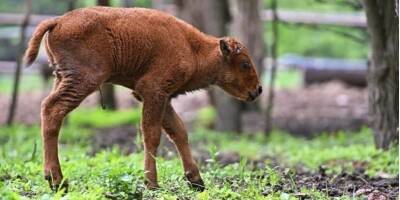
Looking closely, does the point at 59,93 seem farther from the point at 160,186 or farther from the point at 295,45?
the point at 295,45

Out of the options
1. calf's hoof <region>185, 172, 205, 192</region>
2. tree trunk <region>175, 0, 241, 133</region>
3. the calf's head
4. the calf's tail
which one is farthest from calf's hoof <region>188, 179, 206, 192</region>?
tree trunk <region>175, 0, 241, 133</region>

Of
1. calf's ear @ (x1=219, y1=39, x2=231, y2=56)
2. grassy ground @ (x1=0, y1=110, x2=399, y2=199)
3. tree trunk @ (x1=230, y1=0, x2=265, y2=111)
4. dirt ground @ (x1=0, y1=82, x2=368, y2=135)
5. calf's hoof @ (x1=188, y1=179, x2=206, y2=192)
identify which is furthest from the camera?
tree trunk @ (x1=230, y1=0, x2=265, y2=111)

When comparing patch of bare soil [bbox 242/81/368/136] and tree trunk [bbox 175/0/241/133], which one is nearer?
tree trunk [bbox 175/0/241/133]

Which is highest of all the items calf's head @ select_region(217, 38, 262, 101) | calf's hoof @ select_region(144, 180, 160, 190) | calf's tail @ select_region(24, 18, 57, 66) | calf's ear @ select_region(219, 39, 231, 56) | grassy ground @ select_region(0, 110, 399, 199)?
calf's tail @ select_region(24, 18, 57, 66)

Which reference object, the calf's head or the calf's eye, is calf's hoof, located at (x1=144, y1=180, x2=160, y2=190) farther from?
the calf's eye

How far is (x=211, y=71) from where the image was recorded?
7.26m

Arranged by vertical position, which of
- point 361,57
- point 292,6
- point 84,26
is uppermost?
point 84,26

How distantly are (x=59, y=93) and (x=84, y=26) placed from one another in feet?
1.75

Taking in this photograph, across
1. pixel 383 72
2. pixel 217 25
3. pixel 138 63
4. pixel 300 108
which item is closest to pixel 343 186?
pixel 138 63

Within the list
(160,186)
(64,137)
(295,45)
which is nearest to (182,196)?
(160,186)

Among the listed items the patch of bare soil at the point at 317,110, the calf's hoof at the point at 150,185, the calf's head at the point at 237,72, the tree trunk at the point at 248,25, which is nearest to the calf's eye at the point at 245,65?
the calf's head at the point at 237,72

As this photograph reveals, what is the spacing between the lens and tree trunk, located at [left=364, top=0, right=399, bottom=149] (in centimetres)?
978

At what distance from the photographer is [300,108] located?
19.1 m

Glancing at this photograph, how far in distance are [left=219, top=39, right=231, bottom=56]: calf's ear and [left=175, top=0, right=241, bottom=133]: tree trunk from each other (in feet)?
24.5
